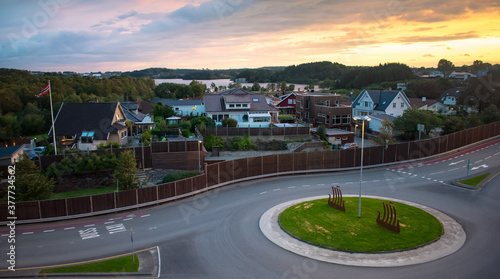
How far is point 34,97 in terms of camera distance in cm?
7450

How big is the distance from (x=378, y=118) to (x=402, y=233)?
3360 centimetres

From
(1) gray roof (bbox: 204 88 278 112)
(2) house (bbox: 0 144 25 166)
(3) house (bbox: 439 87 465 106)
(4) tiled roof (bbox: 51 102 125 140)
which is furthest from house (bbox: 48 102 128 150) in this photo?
(3) house (bbox: 439 87 465 106)

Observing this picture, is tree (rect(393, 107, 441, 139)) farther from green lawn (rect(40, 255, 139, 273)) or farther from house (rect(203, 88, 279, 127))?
green lawn (rect(40, 255, 139, 273))

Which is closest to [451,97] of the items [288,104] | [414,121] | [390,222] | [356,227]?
[288,104]

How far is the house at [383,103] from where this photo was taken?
5531 cm

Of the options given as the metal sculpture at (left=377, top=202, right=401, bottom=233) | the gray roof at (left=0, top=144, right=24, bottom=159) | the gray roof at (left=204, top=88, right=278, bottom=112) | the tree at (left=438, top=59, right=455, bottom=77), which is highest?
the tree at (left=438, top=59, right=455, bottom=77)

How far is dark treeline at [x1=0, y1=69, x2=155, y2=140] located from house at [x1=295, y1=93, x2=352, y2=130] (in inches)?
1487

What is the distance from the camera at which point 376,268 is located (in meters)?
14.0

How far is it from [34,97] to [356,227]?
79429mm

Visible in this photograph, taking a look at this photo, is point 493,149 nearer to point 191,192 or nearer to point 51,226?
point 191,192

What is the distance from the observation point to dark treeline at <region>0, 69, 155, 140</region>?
199ft

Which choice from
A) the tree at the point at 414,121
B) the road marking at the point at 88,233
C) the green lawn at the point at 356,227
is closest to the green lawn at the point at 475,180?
the green lawn at the point at 356,227

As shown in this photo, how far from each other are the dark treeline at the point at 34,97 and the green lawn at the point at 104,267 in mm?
51106

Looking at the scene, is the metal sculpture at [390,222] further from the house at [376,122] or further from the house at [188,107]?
the house at [188,107]
